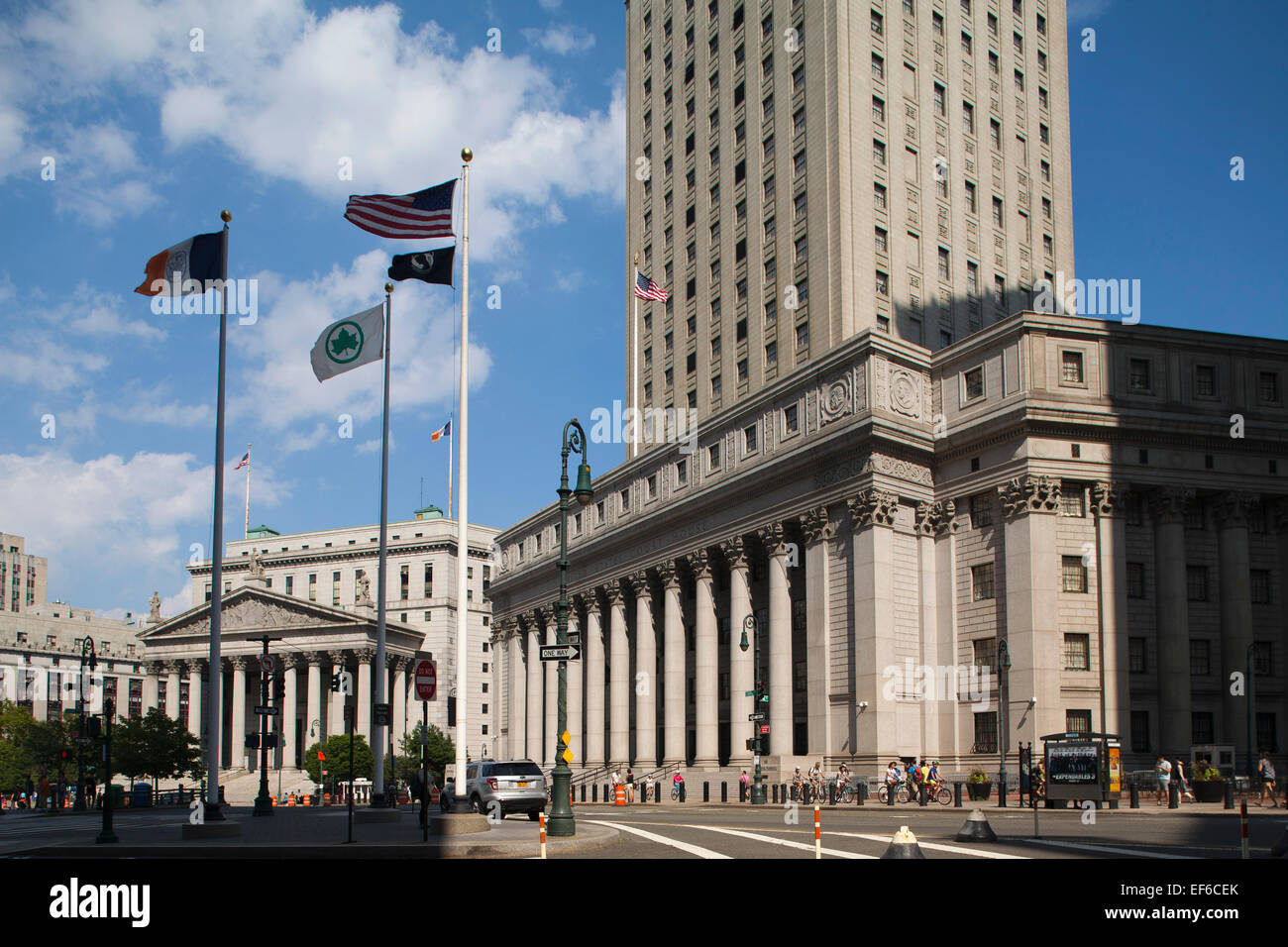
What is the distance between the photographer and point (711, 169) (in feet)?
254

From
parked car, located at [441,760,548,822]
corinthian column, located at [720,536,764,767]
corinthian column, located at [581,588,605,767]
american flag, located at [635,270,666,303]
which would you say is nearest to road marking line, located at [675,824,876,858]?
parked car, located at [441,760,548,822]

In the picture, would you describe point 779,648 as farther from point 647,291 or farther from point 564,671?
point 564,671

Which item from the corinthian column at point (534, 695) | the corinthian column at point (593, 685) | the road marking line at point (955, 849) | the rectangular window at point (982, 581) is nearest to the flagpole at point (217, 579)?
the road marking line at point (955, 849)

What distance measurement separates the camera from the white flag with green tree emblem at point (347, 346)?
3312cm

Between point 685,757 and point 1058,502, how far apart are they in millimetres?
27816

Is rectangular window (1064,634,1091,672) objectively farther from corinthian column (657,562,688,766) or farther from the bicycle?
corinthian column (657,562,688,766)

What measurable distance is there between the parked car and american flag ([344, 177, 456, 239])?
1671 centimetres

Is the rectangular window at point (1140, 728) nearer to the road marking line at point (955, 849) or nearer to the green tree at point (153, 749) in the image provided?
the road marking line at point (955, 849)

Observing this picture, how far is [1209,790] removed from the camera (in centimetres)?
3978

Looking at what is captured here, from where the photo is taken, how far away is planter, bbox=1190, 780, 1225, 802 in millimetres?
39750

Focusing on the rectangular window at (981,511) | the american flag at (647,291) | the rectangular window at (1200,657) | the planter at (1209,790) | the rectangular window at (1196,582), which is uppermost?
the american flag at (647,291)

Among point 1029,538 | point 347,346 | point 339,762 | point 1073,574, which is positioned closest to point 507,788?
point 347,346

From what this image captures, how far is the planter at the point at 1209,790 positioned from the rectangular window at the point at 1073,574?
36.1 feet

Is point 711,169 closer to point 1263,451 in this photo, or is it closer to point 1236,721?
point 1263,451
